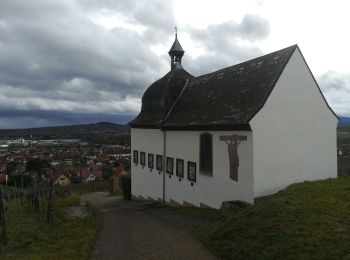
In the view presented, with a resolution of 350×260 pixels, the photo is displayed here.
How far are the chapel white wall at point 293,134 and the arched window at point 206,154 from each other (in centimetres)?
360

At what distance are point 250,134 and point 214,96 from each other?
5886 mm

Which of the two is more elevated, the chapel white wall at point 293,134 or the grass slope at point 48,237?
the chapel white wall at point 293,134

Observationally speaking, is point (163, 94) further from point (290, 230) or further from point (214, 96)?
point (290, 230)

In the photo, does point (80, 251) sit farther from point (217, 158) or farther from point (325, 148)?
point (325, 148)

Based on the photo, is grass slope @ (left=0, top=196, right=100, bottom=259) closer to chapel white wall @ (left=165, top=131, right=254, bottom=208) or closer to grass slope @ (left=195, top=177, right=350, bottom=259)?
grass slope @ (left=195, top=177, right=350, bottom=259)

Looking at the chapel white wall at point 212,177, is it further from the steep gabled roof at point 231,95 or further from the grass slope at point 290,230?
the grass slope at point 290,230

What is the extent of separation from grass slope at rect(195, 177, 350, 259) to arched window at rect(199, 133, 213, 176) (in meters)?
5.41

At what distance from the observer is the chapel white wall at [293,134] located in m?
17.5

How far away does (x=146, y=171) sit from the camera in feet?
97.6

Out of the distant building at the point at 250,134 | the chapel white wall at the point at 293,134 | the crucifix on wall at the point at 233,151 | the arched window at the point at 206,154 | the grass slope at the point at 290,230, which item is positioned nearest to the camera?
the grass slope at the point at 290,230

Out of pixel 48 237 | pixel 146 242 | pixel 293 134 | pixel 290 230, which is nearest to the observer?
pixel 290 230

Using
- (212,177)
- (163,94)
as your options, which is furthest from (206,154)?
(163,94)

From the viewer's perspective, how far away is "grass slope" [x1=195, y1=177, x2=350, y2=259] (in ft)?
32.7

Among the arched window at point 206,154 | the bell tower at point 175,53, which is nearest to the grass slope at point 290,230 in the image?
the arched window at point 206,154
